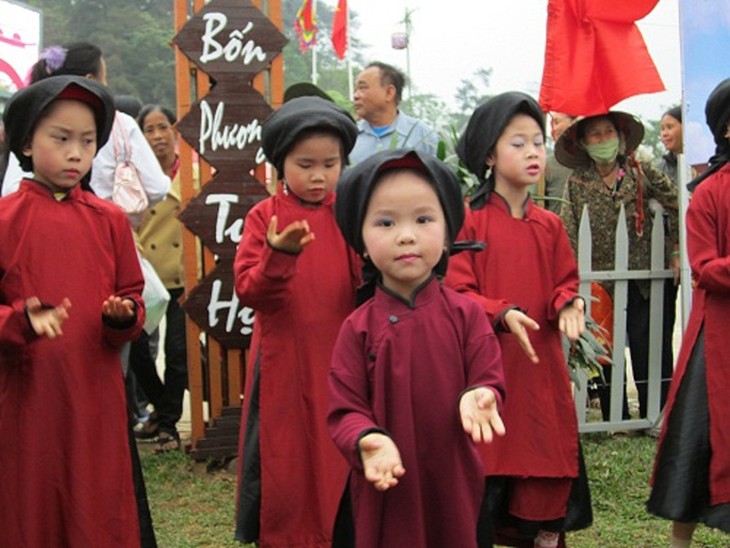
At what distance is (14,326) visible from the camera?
332 cm

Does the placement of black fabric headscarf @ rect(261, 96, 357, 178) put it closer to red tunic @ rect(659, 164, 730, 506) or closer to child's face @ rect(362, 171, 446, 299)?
child's face @ rect(362, 171, 446, 299)

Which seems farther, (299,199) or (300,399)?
(299,199)

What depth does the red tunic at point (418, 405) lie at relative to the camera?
9.42 feet

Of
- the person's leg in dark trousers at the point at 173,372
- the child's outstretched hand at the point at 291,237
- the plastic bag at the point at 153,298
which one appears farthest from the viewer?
the person's leg in dark trousers at the point at 173,372

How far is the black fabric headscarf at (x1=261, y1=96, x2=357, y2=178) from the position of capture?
12.7 ft

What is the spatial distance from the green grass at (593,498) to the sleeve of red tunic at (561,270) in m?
1.43

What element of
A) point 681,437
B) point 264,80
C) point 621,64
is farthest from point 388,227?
point 621,64

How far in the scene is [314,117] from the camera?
386 cm

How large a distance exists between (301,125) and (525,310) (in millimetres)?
1076

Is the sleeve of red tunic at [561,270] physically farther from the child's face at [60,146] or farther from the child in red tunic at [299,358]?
the child's face at [60,146]

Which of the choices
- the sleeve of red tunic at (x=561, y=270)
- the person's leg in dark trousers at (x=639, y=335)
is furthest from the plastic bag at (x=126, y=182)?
the person's leg in dark trousers at (x=639, y=335)

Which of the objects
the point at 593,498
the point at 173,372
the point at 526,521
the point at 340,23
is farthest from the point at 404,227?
the point at 340,23

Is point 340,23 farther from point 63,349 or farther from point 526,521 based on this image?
point 63,349

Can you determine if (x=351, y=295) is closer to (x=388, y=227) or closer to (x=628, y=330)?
(x=388, y=227)
